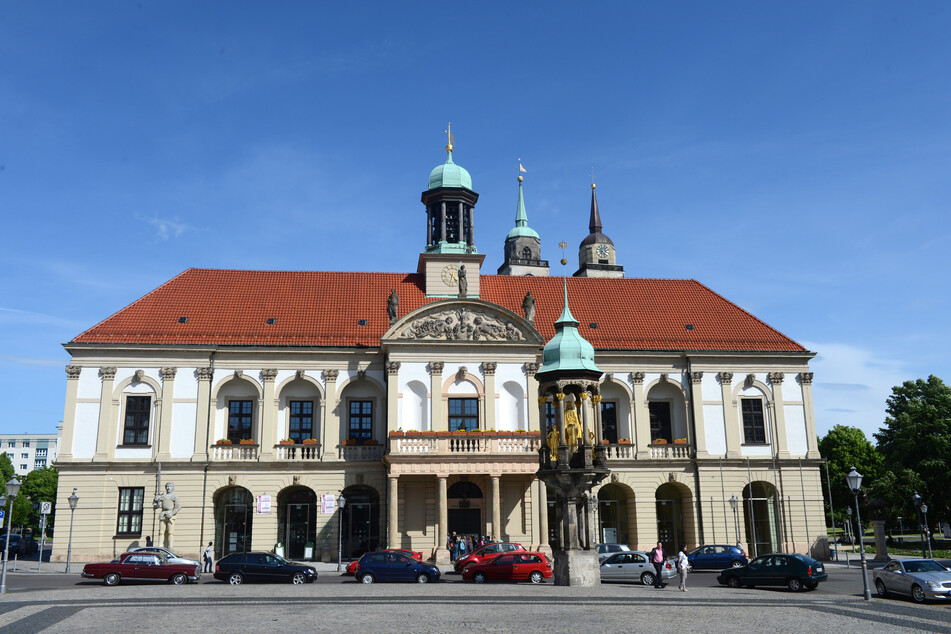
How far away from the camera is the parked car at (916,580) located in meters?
24.5

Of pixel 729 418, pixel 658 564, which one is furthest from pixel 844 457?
pixel 658 564

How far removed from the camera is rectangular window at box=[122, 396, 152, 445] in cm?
4184

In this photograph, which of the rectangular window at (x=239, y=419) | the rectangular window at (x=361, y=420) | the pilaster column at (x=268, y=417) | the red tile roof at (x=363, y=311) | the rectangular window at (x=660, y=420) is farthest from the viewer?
the rectangular window at (x=660, y=420)

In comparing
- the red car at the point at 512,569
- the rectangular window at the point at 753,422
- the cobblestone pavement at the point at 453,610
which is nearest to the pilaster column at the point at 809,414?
the rectangular window at the point at 753,422

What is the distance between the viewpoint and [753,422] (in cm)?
4566

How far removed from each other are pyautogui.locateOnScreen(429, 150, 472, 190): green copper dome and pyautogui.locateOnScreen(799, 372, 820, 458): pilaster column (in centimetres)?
2190

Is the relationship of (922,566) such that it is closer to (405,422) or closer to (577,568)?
(577,568)

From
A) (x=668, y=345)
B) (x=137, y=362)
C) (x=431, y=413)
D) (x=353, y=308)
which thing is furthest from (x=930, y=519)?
(x=137, y=362)

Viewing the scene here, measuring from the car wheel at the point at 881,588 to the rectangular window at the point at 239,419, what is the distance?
97.5ft

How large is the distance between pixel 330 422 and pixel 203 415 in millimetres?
6395

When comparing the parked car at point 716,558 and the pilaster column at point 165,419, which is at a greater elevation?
the pilaster column at point 165,419

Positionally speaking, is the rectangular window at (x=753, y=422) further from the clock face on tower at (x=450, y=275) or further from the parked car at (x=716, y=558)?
the clock face on tower at (x=450, y=275)

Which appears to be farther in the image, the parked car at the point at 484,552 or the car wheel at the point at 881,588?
the parked car at the point at 484,552

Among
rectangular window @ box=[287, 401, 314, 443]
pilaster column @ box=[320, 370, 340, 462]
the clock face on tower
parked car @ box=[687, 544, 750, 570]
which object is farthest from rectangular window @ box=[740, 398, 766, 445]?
rectangular window @ box=[287, 401, 314, 443]
